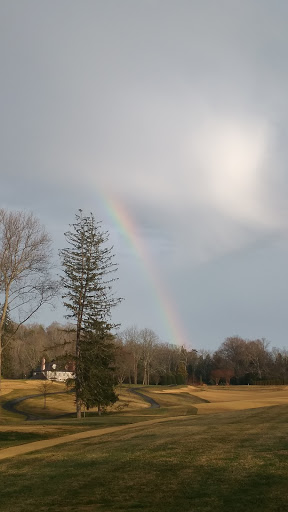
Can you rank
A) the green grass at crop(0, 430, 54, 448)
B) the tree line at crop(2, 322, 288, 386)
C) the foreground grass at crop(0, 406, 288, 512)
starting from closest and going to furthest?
the foreground grass at crop(0, 406, 288, 512), the green grass at crop(0, 430, 54, 448), the tree line at crop(2, 322, 288, 386)

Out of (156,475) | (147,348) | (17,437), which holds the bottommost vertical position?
(17,437)

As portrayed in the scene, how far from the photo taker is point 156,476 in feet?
32.4

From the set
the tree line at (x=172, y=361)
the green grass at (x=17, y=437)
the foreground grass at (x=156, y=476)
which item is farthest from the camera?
the tree line at (x=172, y=361)

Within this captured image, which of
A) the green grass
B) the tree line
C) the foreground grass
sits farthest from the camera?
the tree line

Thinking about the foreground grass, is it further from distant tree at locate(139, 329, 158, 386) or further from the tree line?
distant tree at locate(139, 329, 158, 386)

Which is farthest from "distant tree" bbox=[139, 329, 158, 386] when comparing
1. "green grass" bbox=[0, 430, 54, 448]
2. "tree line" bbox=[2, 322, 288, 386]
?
"green grass" bbox=[0, 430, 54, 448]

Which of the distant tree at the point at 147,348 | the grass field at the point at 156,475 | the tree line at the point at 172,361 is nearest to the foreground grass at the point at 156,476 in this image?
the grass field at the point at 156,475

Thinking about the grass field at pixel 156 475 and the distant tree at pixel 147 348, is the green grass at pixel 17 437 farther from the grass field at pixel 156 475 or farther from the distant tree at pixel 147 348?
the distant tree at pixel 147 348

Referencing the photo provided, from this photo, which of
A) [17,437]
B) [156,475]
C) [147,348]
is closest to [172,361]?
[147,348]

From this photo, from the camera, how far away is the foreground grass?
7751 millimetres

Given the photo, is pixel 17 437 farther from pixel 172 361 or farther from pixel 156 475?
pixel 172 361

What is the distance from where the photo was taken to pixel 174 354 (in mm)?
131125

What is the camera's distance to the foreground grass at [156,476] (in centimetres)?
775

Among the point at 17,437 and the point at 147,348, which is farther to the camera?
the point at 147,348
